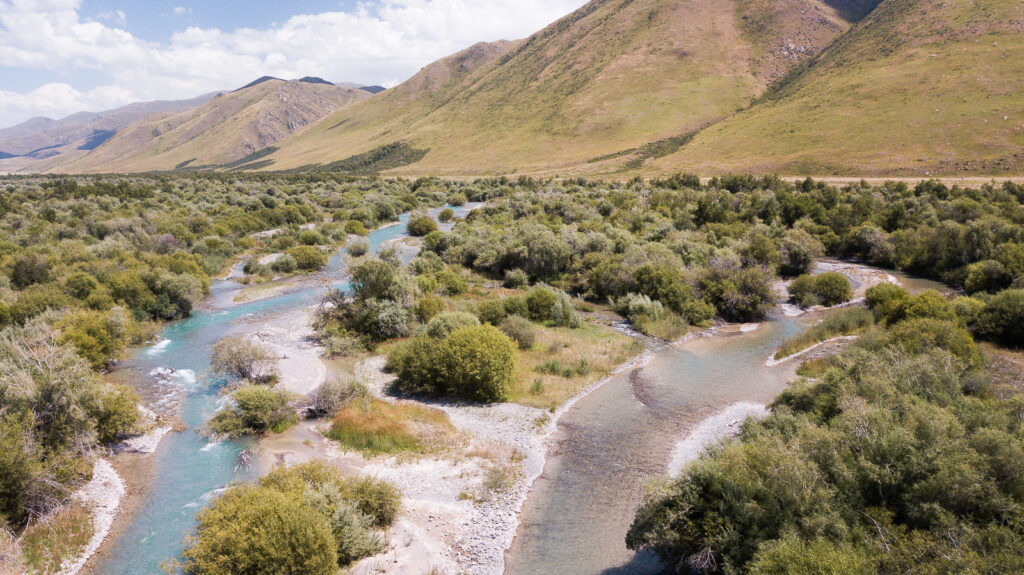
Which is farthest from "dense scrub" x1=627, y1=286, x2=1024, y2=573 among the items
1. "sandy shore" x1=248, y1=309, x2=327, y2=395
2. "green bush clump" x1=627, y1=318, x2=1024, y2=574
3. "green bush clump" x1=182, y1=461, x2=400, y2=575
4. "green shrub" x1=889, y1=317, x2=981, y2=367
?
"sandy shore" x1=248, y1=309, x2=327, y2=395

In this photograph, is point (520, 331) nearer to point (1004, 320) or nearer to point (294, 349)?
point (294, 349)

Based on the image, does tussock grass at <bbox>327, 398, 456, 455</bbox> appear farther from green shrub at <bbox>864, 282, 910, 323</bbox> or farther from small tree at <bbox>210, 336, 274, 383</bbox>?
green shrub at <bbox>864, 282, 910, 323</bbox>

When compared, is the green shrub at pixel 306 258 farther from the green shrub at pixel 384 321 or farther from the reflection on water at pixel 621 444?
the reflection on water at pixel 621 444

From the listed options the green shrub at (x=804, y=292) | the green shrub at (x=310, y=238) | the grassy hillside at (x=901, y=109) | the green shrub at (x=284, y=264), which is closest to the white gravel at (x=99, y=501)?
the green shrub at (x=284, y=264)

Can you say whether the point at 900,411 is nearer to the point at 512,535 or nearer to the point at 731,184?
the point at 512,535

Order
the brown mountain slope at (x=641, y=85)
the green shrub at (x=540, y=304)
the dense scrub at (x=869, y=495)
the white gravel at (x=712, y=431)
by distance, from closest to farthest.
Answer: the dense scrub at (x=869, y=495), the white gravel at (x=712, y=431), the green shrub at (x=540, y=304), the brown mountain slope at (x=641, y=85)

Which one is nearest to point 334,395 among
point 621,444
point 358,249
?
point 621,444

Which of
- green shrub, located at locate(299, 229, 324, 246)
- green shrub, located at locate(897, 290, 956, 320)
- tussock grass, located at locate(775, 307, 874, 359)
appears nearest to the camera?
green shrub, located at locate(897, 290, 956, 320)
